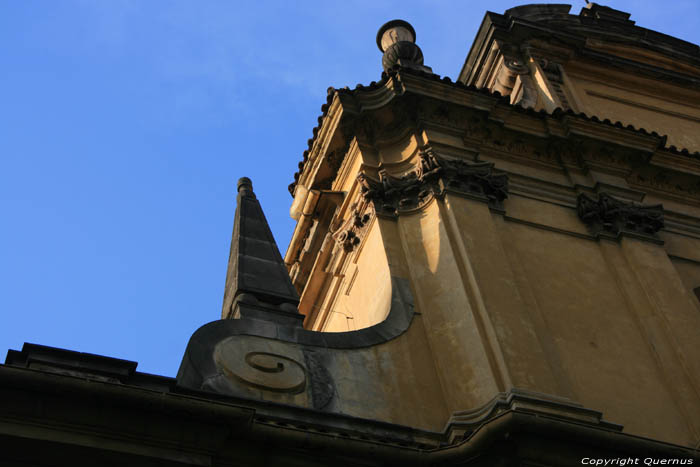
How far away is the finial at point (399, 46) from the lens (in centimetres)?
1543

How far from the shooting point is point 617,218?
13.5 m

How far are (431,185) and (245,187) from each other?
2.37 meters

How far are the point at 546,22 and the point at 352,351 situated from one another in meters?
10.7

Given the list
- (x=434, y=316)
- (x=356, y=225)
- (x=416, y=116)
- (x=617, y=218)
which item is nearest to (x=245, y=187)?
(x=356, y=225)

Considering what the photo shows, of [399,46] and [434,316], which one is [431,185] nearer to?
[434,316]

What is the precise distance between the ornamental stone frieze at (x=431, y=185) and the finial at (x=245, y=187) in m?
1.39

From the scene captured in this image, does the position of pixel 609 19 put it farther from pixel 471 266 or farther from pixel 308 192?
pixel 471 266

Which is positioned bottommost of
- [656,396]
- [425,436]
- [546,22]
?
[425,436]

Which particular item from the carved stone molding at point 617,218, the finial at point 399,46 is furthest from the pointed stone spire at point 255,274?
the carved stone molding at point 617,218

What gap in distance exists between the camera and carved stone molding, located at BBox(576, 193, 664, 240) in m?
13.3

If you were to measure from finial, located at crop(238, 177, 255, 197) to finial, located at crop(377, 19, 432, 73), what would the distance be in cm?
280

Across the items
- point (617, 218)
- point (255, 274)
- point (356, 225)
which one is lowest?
point (255, 274)

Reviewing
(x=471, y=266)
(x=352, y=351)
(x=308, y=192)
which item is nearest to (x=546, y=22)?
(x=308, y=192)

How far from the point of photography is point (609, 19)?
2066 cm
